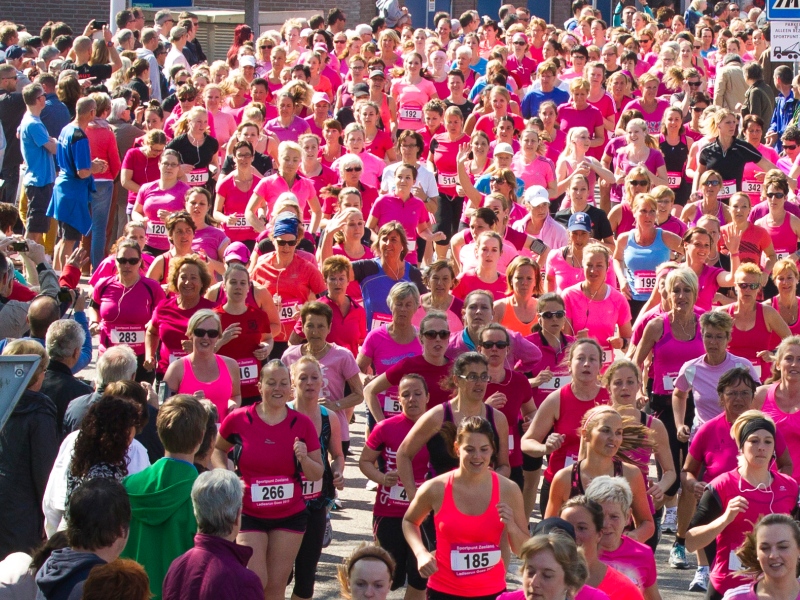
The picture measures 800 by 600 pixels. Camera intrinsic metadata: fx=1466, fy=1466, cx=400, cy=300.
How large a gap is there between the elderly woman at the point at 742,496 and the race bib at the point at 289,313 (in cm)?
358

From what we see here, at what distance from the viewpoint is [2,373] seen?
444 centimetres

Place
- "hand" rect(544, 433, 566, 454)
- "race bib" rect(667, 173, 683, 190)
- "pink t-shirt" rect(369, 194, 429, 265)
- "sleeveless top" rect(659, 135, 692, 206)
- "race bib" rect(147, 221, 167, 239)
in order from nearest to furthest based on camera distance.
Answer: "hand" rect(544, 433, 566, 454), "race bib" rect(147, 221, 167, 239), "pink t-shirt" rect(369, 194, 429, 265), "race bib" rect(667, 173, 683, 190), "sleeveless top" rect(659, 135, 692, 206)

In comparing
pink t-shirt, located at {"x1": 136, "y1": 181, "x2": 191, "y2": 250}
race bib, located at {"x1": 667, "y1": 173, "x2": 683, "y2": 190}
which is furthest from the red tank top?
race bib, located at {"x1": 667, "y1": 173, "x2": 683, "y2": 190}

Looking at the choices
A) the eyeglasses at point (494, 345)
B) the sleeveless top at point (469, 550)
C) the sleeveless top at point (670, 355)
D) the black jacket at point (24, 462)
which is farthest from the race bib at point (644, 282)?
the black jacket at point (24, 462)

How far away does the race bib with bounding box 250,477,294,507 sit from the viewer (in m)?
6.82

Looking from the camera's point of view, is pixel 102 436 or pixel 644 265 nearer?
pixel 102 436

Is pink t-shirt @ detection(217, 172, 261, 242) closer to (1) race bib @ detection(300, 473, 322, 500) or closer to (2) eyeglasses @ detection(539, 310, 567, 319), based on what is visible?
(2) eyeglasses @ detection(539, 310, 567, 319)

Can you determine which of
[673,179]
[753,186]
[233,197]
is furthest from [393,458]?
[673,179]

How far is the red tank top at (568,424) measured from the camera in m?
7.45

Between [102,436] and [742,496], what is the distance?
2878mm

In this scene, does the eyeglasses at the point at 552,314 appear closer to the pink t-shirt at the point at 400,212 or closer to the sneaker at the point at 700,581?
the sneaker at the point at 700,581

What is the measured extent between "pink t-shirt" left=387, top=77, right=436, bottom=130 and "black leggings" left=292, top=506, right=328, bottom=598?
9317 millimetres

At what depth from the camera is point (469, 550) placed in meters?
6.25

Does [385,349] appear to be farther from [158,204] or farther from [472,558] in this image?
[158,204]
